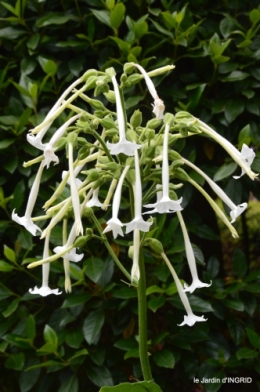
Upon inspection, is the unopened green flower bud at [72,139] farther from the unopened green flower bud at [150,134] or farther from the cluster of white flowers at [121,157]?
the unopened green flower bud at [150,134]

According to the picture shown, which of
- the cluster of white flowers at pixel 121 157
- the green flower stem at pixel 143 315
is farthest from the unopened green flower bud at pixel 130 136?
the green flower stem at pixel 143 315

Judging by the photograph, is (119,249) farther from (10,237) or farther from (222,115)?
(222,115)

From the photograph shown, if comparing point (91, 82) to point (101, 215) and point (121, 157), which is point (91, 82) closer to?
point (121, 157)

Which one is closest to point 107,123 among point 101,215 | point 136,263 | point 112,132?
point 112,132

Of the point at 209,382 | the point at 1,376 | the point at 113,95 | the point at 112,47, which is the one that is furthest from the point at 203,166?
the point at 1,376

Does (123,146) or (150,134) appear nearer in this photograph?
(123,146)

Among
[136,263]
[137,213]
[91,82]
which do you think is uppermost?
[91,82]

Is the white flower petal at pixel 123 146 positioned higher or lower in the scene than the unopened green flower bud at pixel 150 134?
higher

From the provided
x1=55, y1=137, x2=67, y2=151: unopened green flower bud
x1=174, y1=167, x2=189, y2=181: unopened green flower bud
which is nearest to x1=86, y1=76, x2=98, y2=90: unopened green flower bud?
x1=55, y1=137, x2=67, y2=151: unopened green flower bud

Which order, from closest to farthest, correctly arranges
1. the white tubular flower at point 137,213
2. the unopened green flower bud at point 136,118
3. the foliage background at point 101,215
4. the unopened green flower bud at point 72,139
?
the white tubular flower at point 137,213
the unopened green flower bud at point 72,139
the unopened green flower bud at point 136,118
the foliage background at point 101,215
